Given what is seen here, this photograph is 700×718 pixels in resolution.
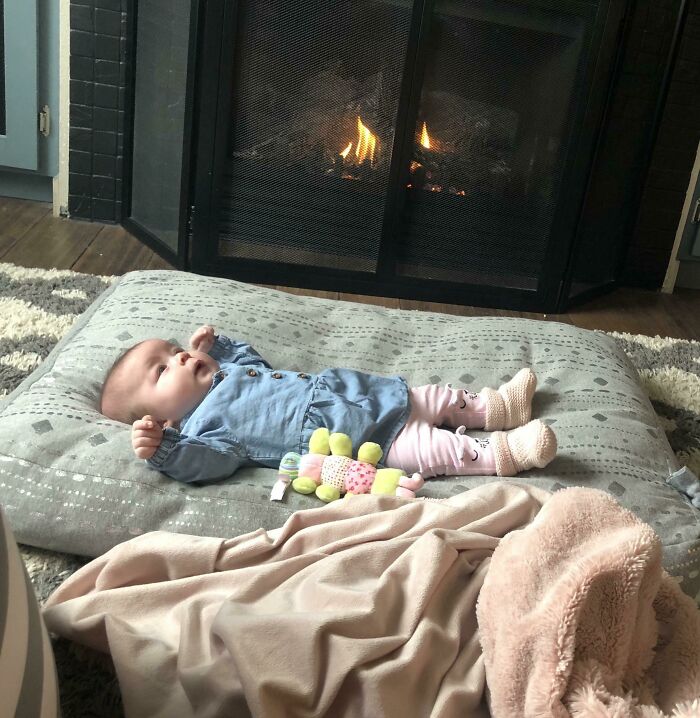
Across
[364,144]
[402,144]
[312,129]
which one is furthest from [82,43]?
[402,144]

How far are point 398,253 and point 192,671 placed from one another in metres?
1.81

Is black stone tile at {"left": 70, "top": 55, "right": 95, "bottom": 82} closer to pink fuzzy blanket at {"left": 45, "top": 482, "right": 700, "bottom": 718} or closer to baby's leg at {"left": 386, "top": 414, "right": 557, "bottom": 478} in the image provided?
baby's leg at {"left": 386, "top": 414, "right": 557, "bottom": 478}

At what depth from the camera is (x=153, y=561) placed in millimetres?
1031

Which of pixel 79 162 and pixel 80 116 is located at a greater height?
pixel 80 116

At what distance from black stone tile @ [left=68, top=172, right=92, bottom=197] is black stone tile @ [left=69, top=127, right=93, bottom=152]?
0.09 meters

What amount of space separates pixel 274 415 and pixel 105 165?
1.77 metres

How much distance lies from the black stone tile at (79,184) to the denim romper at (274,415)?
1.63 m

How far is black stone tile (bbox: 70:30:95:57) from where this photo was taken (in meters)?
2.62

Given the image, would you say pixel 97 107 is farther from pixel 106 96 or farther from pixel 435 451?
pixel 435 451

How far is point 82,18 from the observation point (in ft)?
8.54

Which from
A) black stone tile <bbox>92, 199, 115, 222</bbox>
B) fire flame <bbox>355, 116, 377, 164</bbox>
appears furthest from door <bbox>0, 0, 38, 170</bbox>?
fire flame <bbox>355, 116, 377, 164</bbox>

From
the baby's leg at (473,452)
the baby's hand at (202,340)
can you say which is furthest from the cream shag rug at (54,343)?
the baby's leg at (473,452)

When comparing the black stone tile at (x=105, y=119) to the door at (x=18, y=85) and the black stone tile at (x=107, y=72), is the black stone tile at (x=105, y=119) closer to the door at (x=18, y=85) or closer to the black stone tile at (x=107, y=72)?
the black stone tile at (x=107, y=72)

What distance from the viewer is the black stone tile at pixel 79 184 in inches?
111
